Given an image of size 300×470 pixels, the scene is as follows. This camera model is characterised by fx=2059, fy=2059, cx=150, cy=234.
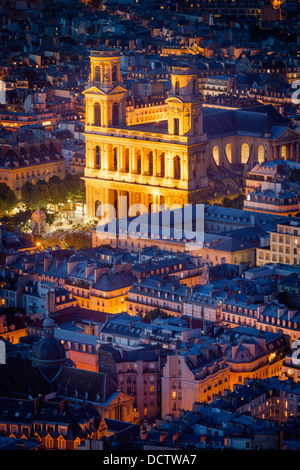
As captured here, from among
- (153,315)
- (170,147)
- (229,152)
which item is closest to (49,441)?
(153,315)

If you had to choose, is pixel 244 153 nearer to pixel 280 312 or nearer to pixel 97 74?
pixel 97 74

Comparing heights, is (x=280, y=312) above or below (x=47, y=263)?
above

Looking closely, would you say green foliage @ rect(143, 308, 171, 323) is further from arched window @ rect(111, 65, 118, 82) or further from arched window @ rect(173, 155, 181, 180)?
arched window @ rect(111, 65, 118, 82)

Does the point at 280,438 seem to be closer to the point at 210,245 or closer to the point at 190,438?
the point at 190,438

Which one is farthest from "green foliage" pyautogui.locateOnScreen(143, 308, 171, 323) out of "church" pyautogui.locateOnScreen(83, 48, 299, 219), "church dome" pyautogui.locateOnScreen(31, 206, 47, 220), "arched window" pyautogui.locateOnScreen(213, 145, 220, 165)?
"arched window" pyautogui.locateOnScreen(213, 145, 220, 165)
